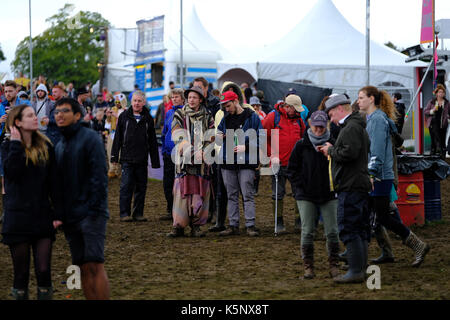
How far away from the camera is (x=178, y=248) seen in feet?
31.3

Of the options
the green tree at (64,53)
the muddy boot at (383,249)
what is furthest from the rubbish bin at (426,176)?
the green tree at (64,53)

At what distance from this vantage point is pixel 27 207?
18.4 ft

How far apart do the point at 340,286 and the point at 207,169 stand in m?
3.58

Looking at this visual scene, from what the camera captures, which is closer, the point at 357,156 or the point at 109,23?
the point at 357,156

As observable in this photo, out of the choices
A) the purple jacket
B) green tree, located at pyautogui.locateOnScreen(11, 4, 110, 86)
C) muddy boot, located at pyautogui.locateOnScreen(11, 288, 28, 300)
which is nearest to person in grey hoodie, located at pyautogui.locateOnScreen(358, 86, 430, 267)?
muddy boot, located at pyautogui.locateOnScreen(11, 288, 28, 300)

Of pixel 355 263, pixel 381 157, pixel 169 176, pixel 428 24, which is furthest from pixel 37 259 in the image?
pixel 428 24

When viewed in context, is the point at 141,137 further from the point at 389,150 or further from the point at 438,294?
the point at 438,294

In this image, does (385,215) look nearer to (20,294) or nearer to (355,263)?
(355,263)

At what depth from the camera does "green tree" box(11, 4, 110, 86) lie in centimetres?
8644

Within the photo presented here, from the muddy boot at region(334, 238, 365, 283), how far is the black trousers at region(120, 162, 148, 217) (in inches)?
222

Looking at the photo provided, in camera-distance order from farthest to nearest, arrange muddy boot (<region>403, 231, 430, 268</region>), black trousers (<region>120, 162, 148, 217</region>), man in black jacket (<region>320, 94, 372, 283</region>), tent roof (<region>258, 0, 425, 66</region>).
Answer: tent roof (<region>258, 0, 425, 66</region>), black trousers (<region>120, 162, 148, 217</region>), muddy boot (<region>403, 231, 430, 268</region>), man in black jacket (<region>320, 94, 372, 283</region>)

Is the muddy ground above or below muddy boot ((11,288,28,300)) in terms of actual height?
below

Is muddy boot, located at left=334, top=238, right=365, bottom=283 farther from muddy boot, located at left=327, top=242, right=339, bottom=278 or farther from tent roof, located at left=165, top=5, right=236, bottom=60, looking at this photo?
tent roof, located at left=165, top=5, right=236, bottom=60
